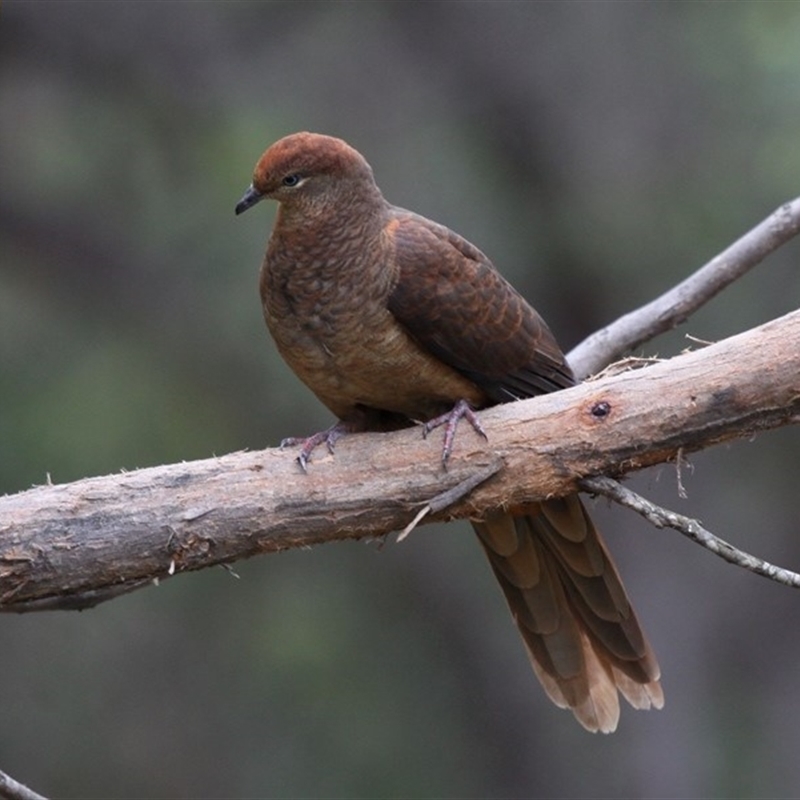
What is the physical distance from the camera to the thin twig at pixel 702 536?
388 cm

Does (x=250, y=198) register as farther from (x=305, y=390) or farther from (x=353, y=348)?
(x=305, y=390)

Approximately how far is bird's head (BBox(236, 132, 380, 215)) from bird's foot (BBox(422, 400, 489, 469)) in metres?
0.79

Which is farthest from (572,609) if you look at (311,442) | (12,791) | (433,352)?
(12,791)

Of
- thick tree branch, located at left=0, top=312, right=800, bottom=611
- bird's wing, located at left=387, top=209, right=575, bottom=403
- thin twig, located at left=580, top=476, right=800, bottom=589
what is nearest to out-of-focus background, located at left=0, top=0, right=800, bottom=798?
bird's wing, located at left=387, top=209, right=575, bottom=403

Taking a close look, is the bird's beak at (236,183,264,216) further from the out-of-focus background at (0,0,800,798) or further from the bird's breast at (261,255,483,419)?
the out-of-focus background at (0,0,800,798)

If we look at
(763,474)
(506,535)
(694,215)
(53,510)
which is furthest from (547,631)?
(763,474)

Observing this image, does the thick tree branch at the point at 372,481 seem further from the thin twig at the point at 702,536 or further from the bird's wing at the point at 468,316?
the bird's wing at the point at 468,316

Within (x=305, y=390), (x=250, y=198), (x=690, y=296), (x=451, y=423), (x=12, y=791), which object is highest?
(x=305, y=390)

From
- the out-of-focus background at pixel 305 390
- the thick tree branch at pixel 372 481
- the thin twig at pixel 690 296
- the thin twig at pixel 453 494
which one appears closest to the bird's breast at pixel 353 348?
the thick tree branch at pixel 372 481

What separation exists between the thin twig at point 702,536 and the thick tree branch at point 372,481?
155 millimetres

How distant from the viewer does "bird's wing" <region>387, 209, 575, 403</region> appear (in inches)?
186

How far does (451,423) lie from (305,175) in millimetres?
943

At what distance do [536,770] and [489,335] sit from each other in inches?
207

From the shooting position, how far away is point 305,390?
338 inches
